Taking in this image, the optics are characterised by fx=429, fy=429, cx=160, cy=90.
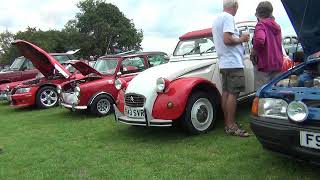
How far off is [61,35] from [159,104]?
2624 inches

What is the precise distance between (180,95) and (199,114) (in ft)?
1.68

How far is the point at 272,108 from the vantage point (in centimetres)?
425

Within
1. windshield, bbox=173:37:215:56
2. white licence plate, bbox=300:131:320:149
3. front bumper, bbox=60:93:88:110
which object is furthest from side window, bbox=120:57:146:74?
white licence plate, bbox=300:131:320:149

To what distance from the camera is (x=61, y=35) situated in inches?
2766

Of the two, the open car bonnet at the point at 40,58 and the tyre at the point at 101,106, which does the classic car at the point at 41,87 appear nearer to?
the open car bonnet at the point at 40,58

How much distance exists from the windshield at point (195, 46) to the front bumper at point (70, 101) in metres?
2.75

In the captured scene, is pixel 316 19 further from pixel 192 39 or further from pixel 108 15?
pixel 108 15

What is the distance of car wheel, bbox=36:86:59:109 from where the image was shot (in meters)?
12.5

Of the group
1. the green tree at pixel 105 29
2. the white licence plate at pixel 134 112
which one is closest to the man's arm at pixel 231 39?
the white licence plate at pixel 134 112

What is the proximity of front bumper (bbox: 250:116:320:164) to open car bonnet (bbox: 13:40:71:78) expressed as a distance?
819 cm

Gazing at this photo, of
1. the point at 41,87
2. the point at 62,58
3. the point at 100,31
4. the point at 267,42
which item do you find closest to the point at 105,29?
the point at 100,31

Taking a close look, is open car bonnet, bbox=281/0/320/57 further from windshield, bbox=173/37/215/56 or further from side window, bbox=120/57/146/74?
side window, bbox=120/57/146/74

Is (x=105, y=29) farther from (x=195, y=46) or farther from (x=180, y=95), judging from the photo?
(x=180, y=95)

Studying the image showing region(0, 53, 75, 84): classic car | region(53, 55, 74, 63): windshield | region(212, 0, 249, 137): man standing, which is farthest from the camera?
region(0, 53, 75, 84): classic car
